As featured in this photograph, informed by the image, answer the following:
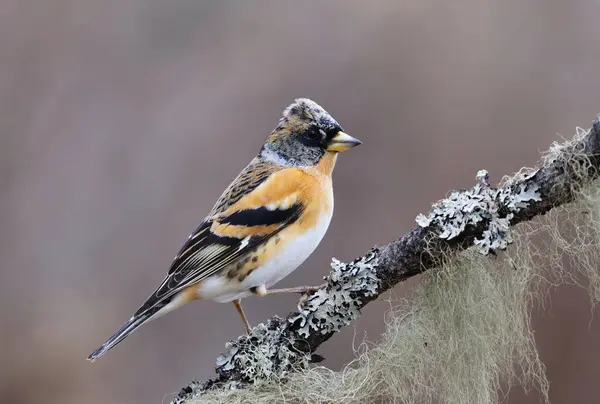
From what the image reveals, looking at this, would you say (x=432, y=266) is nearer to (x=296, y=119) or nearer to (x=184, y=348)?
(x=296, y=119)

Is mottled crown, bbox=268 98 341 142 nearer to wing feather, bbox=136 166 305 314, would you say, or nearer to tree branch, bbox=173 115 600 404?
wing feather, bbox=136 166 305 314

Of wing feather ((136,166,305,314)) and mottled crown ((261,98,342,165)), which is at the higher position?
mottled crown ((261,98,342,165))

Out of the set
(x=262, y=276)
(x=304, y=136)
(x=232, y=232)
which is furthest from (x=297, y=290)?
(x=304, y=136)

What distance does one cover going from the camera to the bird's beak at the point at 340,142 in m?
1.78

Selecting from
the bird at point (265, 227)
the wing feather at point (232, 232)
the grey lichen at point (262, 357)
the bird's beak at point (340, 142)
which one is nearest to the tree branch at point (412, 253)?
the grey lichen at point (262, 357)

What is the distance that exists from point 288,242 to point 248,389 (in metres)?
0.38

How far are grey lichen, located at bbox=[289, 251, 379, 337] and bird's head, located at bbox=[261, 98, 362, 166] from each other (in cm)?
44

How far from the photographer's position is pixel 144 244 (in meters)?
2.62

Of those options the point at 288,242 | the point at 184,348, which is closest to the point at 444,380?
the point at 288,242

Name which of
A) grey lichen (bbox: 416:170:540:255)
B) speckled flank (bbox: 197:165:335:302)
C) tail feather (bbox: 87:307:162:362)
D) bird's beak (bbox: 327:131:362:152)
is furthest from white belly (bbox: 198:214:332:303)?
grey lichen (bbox: 416:170:540:255)

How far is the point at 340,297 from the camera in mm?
1474

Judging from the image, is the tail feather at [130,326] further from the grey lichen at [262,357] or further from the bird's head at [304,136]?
the bird's head at [304,136]

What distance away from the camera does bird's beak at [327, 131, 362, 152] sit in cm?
178

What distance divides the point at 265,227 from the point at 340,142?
29cm
